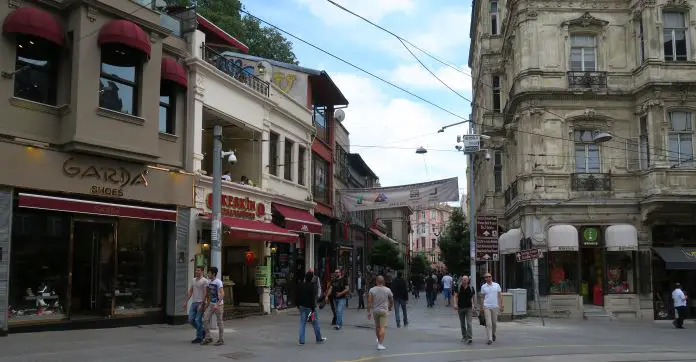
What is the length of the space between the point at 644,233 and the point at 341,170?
20.5 metres

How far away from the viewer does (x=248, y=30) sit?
43219mm

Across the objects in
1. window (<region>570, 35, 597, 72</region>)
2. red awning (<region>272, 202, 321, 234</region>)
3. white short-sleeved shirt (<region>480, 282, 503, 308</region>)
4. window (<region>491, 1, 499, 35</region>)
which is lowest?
white short-sleeved shirt (<region>480, 282, 503, 308</region>)

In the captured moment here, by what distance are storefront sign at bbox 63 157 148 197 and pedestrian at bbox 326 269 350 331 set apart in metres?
6.27

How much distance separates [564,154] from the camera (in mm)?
27594

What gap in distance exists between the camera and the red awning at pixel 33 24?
14984 mm

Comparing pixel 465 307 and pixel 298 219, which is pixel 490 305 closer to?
pixel 465 307

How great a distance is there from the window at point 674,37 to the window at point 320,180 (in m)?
16.5

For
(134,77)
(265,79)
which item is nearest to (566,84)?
(265,79)

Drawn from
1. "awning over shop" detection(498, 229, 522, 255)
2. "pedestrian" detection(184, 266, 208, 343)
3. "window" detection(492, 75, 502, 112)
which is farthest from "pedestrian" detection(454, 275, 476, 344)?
"window" detection(492, 75, 502, 112)

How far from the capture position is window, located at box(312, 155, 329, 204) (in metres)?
33.1

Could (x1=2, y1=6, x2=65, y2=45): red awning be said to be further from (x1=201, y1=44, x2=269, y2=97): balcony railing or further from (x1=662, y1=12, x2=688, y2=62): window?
(x1=662, y1=12, x2=688, y2=62): window

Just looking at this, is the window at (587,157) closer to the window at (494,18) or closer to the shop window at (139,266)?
the window at (494,18)

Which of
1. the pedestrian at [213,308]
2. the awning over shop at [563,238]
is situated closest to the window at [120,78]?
the pedestrian at [213,308]

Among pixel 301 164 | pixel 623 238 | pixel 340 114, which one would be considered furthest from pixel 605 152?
pixel 340 114
